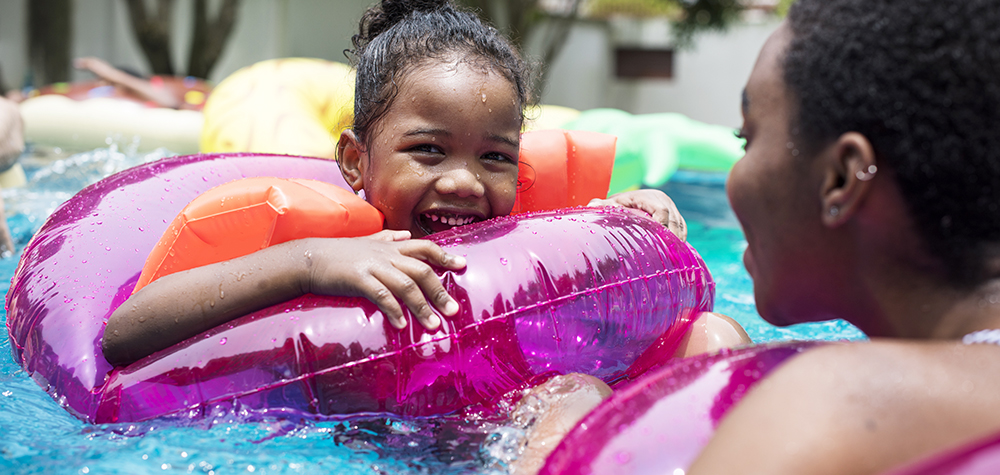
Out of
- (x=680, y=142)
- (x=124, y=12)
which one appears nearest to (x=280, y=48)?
(x=124, y=12)

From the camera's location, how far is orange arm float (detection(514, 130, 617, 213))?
2.94 metres

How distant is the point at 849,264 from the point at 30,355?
2044mm

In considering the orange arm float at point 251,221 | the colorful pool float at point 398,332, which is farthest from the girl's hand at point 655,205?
the orange arm float at point 251,221

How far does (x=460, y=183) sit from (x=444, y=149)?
12 cm

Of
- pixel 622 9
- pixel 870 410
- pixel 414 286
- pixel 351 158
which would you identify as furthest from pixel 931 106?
pixel 622 9

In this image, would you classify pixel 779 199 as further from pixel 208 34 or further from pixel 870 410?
pixel 208 34

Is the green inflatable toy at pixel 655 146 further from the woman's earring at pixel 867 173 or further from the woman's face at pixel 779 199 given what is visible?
the woman's earring at pixel 867 173

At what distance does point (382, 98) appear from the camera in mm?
2418

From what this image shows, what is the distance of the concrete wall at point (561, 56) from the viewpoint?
12.2m

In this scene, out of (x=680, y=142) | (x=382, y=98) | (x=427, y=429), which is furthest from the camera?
(x=680, y=142)

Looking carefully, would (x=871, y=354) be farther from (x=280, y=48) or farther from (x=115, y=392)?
(x=280, y=48)

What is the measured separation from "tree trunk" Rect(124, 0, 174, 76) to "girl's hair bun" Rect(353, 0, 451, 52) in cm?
1075

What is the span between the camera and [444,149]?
7.54 ft

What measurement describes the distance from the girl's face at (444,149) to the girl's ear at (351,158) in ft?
0.52
